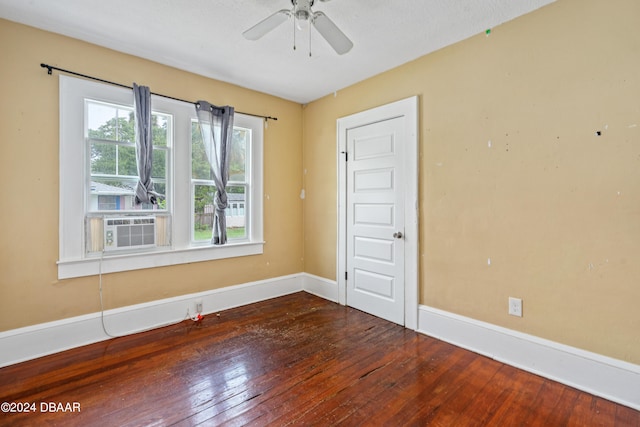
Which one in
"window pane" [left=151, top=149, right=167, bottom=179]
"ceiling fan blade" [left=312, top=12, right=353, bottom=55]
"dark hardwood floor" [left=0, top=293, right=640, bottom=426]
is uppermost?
"ceiling fan blade" [left=312, top=12, right=353, bottom=55]

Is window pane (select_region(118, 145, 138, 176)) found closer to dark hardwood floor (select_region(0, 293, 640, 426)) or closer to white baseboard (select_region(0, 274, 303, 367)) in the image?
white baseboard (select_region(0, 274, 303, 367))

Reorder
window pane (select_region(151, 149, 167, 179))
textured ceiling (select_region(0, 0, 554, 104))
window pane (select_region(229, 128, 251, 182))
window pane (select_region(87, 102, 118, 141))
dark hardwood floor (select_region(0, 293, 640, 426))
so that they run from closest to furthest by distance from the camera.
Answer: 1. dark hardwood floor (select_region(0, 293, 640, 426))
2. textured ceiling (select_region(0, 0, 554, 104))
3. window pane (select_region(87, 102, 118, 141))
4. window pane (select_region(151, 149, 167, 179))
5. window pane (select_region(229, 128, 251, 182))

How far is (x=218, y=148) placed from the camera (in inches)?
130

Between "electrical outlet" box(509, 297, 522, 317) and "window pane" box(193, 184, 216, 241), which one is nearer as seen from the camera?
"electrical outlet" box(509, 297, 522, 317)

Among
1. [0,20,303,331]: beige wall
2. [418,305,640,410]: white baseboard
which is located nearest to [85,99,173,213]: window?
[0,20,303,331]: beige wall

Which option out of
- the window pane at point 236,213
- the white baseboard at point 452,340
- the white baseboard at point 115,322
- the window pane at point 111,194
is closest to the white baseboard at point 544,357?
the white baseboard at point 452,340

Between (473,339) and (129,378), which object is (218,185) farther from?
(473,339)

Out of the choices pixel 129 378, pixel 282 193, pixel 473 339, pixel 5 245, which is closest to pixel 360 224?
pixel 282 193

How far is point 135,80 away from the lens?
284 centimetres

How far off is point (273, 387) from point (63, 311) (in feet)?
6.38

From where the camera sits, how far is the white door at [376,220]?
3064mm

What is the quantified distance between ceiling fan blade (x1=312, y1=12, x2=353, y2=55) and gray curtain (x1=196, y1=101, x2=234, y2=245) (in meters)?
1.73

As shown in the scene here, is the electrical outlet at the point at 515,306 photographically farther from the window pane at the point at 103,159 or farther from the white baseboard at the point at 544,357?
the window pane at the point at 103,159

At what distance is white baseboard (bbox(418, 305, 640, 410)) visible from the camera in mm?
1846
